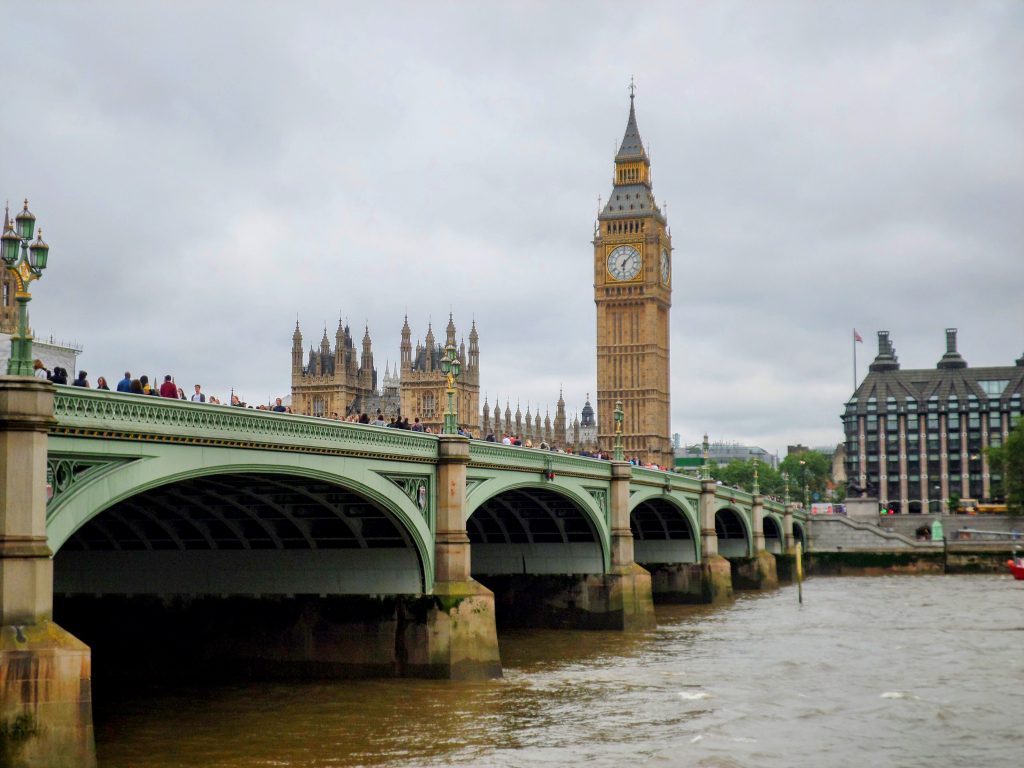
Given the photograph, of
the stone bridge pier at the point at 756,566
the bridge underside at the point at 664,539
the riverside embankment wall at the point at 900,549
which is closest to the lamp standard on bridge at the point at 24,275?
the bridge underside at the point at 664,539

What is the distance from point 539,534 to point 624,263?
9999 cm

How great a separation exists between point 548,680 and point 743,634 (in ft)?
49.6

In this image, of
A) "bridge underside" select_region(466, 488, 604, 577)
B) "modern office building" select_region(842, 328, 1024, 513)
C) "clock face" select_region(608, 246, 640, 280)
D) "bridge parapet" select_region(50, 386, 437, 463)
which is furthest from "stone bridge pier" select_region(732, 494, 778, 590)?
"modern office building" select_region(842, 328, 1024, 513)

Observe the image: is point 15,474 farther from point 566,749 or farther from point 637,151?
point 637,151

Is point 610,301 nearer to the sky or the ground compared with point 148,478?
nearer to the sky

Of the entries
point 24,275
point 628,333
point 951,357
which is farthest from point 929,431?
point 24,275

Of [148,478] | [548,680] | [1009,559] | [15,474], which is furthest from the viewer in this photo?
[1009,559]

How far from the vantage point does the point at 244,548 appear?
32906mm

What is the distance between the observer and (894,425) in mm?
150125

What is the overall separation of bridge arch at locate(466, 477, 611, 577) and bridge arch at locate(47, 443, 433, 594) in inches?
425

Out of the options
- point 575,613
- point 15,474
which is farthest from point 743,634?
point 15,474

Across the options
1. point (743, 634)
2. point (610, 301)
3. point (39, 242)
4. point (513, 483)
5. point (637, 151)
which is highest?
point (637, 151)

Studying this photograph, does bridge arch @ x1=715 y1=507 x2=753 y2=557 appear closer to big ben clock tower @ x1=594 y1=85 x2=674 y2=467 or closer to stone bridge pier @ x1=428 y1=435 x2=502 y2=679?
stone bridge pier @ x1=428 y1=435 x2=502 y2=679

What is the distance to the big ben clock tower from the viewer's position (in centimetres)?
14425
